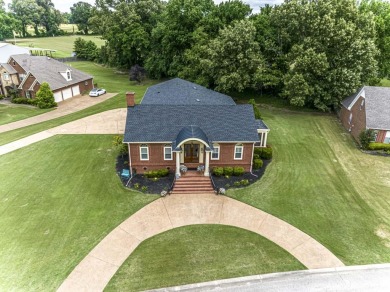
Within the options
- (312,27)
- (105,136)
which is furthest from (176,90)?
(312,27)

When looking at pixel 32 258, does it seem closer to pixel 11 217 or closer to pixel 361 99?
pixel 11 217

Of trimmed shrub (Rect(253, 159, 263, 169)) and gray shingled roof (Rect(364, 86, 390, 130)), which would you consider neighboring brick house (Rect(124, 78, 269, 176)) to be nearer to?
trimmed shrub (Rect(253, 159, 263, 169))

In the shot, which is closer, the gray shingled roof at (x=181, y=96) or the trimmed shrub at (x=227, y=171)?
the trimmed shrub at (x=227, y=171)

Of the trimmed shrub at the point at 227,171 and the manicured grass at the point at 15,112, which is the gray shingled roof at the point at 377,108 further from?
the manicured grass at the point at 15,112

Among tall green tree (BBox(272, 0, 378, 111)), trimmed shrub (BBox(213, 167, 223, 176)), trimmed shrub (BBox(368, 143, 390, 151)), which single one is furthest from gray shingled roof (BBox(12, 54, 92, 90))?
trimmed shrub (BBox(368, 143, 390, 151))

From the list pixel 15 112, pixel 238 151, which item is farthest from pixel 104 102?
pixel 238 151

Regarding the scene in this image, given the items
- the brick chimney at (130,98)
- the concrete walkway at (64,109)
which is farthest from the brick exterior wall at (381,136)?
the concrete walkway at (64,109)
